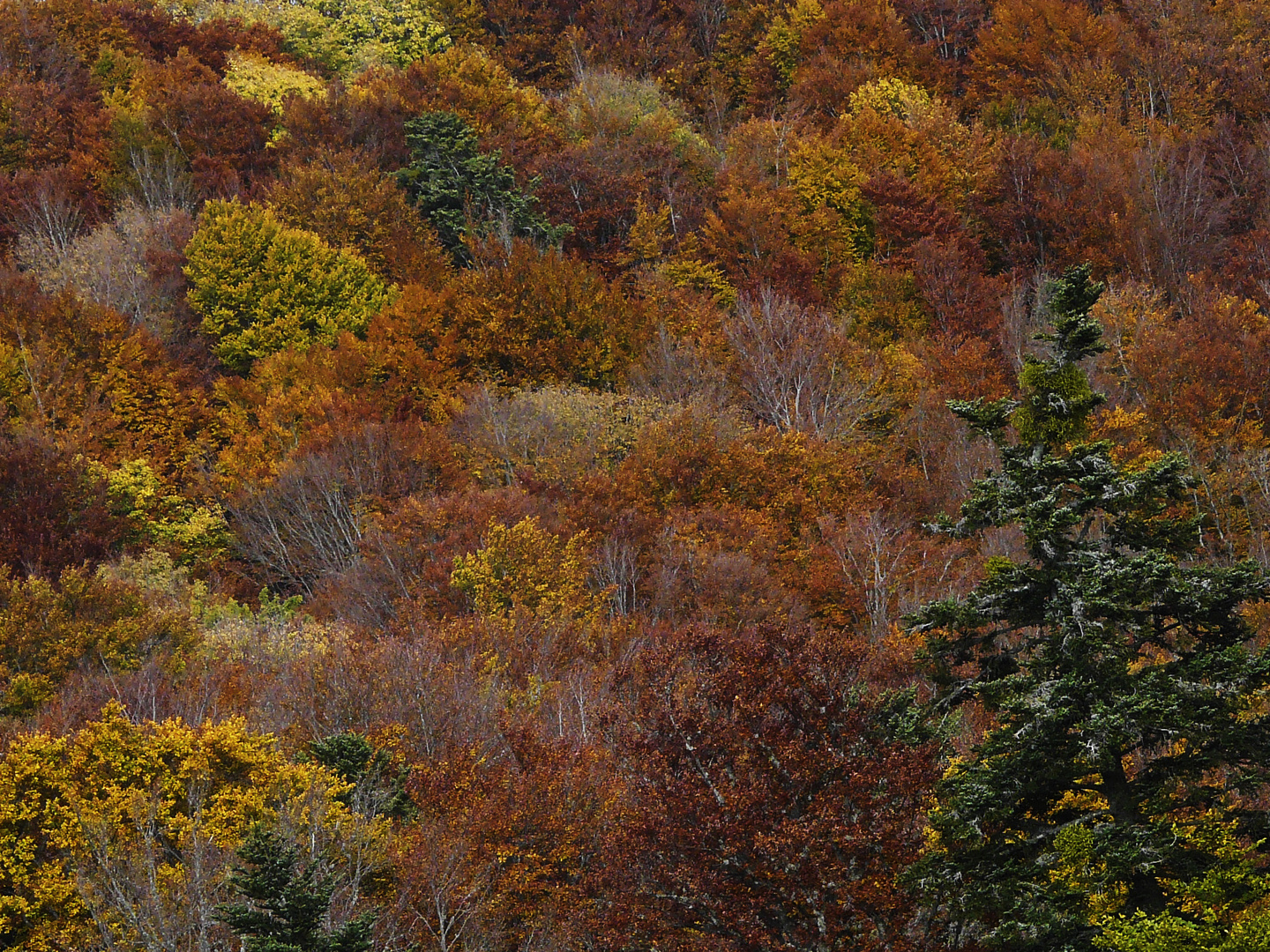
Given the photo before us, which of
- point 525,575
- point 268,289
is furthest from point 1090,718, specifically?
point 268,289

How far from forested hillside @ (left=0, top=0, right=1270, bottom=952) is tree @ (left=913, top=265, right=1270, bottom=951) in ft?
0.22

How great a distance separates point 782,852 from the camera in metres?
15.9

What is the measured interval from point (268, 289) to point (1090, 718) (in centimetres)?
4322

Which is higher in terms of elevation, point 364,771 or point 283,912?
point 283,912

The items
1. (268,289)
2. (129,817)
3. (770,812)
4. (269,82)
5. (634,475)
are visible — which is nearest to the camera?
(770,812)

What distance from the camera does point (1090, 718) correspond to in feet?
48.5

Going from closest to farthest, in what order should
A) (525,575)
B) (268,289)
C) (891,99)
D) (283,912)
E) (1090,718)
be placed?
(283,912) < (1090,718) < (525,575) < (268,289) < (891,99)

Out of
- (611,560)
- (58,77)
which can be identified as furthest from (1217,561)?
(58,77)

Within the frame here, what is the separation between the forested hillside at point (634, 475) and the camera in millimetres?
15820

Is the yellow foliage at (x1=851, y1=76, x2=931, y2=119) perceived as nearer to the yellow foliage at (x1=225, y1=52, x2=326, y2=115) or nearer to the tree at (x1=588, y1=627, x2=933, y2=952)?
the yellow foliage at (x1=225, y1=52, x2=326, y2=115)

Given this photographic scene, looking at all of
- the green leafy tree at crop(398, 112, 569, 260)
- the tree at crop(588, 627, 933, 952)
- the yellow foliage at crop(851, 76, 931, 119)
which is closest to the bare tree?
the green leafy tree at crop(398, 112, 569, 260)

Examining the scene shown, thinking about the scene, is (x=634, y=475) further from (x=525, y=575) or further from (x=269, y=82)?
(x=269, y=82)

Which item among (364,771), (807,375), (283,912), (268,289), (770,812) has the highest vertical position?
(283,912)

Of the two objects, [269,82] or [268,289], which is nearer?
[268,289]
